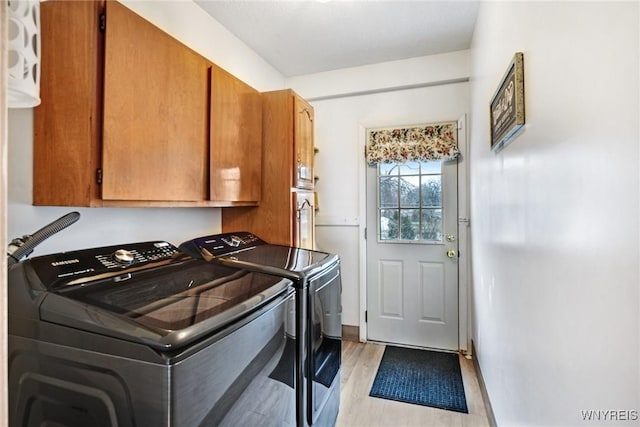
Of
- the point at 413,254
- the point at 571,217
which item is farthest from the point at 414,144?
the point at 571,217

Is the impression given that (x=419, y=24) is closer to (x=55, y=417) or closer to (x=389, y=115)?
(x=389, y=115)

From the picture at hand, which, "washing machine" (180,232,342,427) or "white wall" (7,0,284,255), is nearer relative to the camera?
"white wall" (7,0,284,255)

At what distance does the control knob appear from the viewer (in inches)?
51.8

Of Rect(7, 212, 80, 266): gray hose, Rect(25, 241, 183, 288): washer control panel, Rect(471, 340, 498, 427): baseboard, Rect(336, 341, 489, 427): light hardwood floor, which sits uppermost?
Rect(7, 212, 80, 266): gray hose

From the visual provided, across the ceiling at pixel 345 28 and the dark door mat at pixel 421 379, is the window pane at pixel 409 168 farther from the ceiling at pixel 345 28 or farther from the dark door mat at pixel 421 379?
the dark door mat at pixel 421 379

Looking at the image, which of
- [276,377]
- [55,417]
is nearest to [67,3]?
[55,417]

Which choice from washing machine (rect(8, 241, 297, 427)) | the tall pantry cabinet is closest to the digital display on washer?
washing machine (rect(8, 241, 297, 427))

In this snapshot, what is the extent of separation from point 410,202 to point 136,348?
267cm

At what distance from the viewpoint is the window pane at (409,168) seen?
3080mm

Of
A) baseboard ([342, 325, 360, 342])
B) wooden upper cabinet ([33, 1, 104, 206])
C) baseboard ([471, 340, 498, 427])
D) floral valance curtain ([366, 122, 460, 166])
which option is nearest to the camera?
wooden upper cabinet ([33, 1, 104, 206])

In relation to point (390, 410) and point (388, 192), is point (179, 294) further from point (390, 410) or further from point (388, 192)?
point (388, 192)

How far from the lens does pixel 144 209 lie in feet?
5.73

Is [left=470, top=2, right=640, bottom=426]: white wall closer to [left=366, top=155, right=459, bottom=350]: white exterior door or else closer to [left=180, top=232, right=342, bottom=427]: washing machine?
[left=180, top=232, right=342, bottom=427]: washing machine
